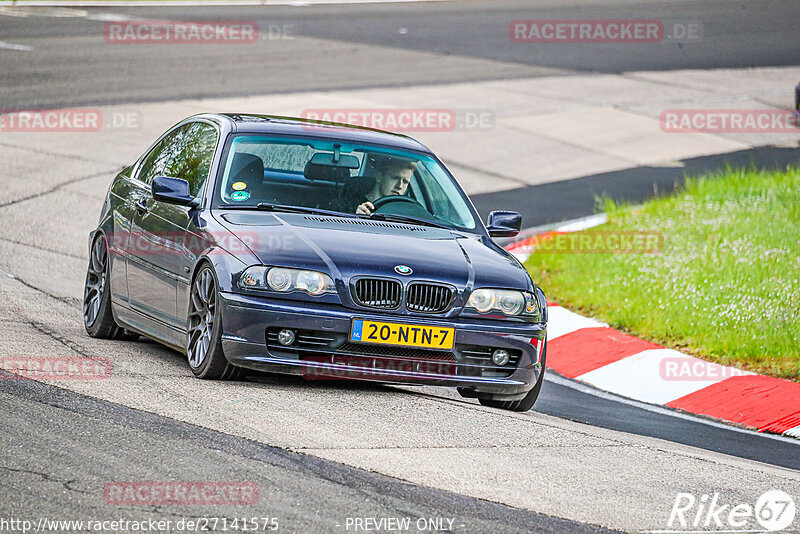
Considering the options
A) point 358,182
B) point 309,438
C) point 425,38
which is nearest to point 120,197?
→ point 358,182

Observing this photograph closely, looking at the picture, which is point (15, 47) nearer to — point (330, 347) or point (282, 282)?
point (282, 282)

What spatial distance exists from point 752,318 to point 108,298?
5.02 metres

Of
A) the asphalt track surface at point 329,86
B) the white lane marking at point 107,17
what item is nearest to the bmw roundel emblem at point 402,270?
the asphalt track surface at point 329,86

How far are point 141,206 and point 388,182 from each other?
164 cm

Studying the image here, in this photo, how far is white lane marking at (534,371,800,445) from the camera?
326 inches

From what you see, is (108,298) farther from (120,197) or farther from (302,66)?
(302,66)

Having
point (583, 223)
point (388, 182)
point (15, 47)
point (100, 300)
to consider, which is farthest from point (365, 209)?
point (15, 47)

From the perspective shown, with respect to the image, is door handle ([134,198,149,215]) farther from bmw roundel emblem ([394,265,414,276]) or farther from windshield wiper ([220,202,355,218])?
bmw roundel emblem ([394,265,414,276])

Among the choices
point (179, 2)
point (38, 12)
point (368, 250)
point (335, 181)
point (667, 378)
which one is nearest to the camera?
point (368, 250)

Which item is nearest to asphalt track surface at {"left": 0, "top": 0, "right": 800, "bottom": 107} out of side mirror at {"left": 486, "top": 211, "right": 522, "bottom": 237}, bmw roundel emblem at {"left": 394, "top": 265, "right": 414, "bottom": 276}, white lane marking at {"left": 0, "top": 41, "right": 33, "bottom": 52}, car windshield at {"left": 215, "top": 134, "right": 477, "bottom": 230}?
white lane marking at {"left": 0, "top": 41, "right": 33, "bottom": 52}

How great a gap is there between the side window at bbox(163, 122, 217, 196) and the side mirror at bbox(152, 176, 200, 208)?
200mm

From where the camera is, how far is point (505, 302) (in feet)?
24.4

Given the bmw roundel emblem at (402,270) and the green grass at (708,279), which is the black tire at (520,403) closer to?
the bmw roundel emblem at (402,270)

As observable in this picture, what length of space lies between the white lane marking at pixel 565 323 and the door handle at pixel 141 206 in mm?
3624
